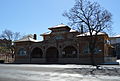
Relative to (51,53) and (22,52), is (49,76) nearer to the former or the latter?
(51,53)

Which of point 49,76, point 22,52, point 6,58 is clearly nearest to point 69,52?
point 22,52

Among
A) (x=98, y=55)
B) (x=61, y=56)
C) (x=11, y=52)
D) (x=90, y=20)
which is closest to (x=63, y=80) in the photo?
(x=90, y=20)

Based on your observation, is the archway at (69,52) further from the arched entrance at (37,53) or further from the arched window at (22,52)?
the arched window at (22,52)

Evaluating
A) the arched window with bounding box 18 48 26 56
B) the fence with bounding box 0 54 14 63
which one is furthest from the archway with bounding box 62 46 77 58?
the fence with bounding box 0 54 14 63

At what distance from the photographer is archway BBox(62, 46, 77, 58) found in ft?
144

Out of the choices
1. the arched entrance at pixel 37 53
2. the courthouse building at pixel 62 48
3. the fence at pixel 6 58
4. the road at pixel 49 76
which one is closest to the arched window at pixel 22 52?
the courthouse building at pixel 62 48

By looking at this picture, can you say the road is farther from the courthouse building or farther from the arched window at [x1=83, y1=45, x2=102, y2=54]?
the courthouse building

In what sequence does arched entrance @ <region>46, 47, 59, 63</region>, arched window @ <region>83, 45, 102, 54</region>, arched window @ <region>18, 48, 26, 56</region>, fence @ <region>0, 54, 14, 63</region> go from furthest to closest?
fence @ <region>0, 54, 14, 63</region> < arched window @ <region>18, 48, 26, 56</region> < arched entrance @ <region>46, 47, 59, 63</region> < arched window @ <region>83, 45, 102, 54</region>

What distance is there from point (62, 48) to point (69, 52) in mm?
2128

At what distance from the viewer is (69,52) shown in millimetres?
44594

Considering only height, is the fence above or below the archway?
below

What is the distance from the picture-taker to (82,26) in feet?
122

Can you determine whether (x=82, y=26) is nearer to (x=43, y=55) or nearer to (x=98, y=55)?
(x=98, y=55)

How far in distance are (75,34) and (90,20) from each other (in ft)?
32.3
